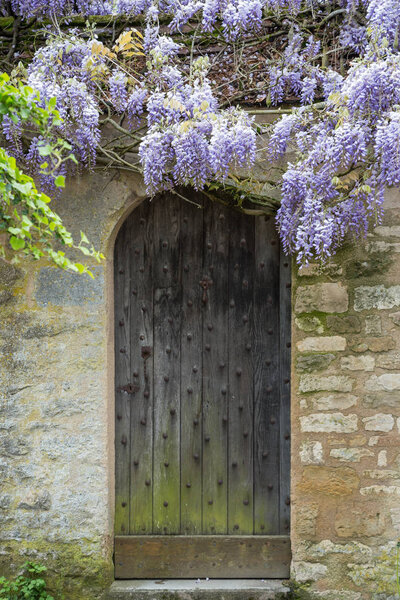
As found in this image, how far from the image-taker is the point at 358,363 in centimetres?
323

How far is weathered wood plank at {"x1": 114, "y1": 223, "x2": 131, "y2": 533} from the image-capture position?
348 cm

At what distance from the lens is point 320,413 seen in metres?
3.24

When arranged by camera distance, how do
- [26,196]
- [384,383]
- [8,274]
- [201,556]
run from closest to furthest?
[26,196]
[384,383]
[8,274]
[201,556]

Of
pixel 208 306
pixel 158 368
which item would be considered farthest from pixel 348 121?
pixel 158 368

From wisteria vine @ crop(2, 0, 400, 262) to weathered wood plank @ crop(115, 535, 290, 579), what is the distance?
5.00 feet

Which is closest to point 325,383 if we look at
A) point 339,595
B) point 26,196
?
point 339,595

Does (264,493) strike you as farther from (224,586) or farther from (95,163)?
(95,163)

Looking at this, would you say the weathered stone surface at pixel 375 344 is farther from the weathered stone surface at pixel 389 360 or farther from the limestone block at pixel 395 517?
the limestone block at pixel 395 517

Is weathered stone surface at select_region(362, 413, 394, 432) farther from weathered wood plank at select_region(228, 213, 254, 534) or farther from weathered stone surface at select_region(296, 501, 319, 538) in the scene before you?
weathered wood plank at select_region(228, 213, 254, 534)

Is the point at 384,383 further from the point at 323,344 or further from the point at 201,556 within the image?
the point at 201,556

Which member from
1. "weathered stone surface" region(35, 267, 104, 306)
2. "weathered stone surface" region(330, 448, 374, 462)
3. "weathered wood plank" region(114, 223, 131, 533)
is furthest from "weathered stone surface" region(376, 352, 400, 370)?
"weathered stone surface" region(35, 267, 104, 306)

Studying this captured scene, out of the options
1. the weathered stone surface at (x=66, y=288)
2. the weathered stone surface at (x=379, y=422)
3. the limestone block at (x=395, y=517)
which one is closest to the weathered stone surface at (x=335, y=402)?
the weathered stone surface at (x=379, y=422)

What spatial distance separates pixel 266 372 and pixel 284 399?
0.55 ft

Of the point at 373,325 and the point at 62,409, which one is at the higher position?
the point at 373,325
